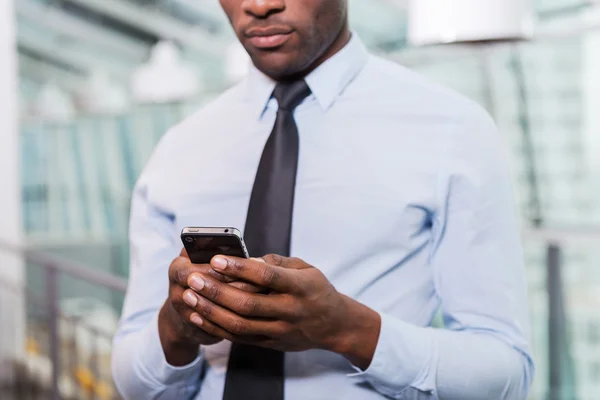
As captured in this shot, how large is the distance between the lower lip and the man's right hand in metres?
0.29

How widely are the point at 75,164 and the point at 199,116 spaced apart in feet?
31.3

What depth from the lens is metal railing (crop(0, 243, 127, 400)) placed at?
9.37 feet

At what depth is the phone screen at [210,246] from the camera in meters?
0.82

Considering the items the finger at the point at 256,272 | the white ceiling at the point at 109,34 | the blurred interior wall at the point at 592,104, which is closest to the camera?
the finger at the point at 256,272

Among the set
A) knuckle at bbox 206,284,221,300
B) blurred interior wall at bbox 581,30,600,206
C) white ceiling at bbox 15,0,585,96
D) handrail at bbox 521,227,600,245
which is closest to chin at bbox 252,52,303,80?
knuckle at bbox 206,284,221,300

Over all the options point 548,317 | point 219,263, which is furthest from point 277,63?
point 548,317

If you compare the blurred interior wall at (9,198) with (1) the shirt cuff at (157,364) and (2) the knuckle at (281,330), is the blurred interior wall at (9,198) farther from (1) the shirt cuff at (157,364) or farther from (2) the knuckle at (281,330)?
(2) the knuckle at (281,330)

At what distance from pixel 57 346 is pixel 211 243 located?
8.87ft

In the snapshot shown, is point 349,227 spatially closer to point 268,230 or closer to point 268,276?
point 268,230

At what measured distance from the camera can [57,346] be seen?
3.32 m

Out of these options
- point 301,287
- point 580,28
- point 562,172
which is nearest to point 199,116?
point 301,287

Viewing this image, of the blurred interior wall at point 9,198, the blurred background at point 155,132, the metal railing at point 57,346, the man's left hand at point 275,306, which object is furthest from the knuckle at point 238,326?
the blurred interior wall at point 9,198

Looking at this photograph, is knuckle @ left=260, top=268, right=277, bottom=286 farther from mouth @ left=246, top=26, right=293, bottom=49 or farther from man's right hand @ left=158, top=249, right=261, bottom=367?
mouth @ left=246, top=26, right=293, bottom=49

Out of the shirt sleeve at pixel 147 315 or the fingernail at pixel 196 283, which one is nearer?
the fingernail at pixel 196 283
